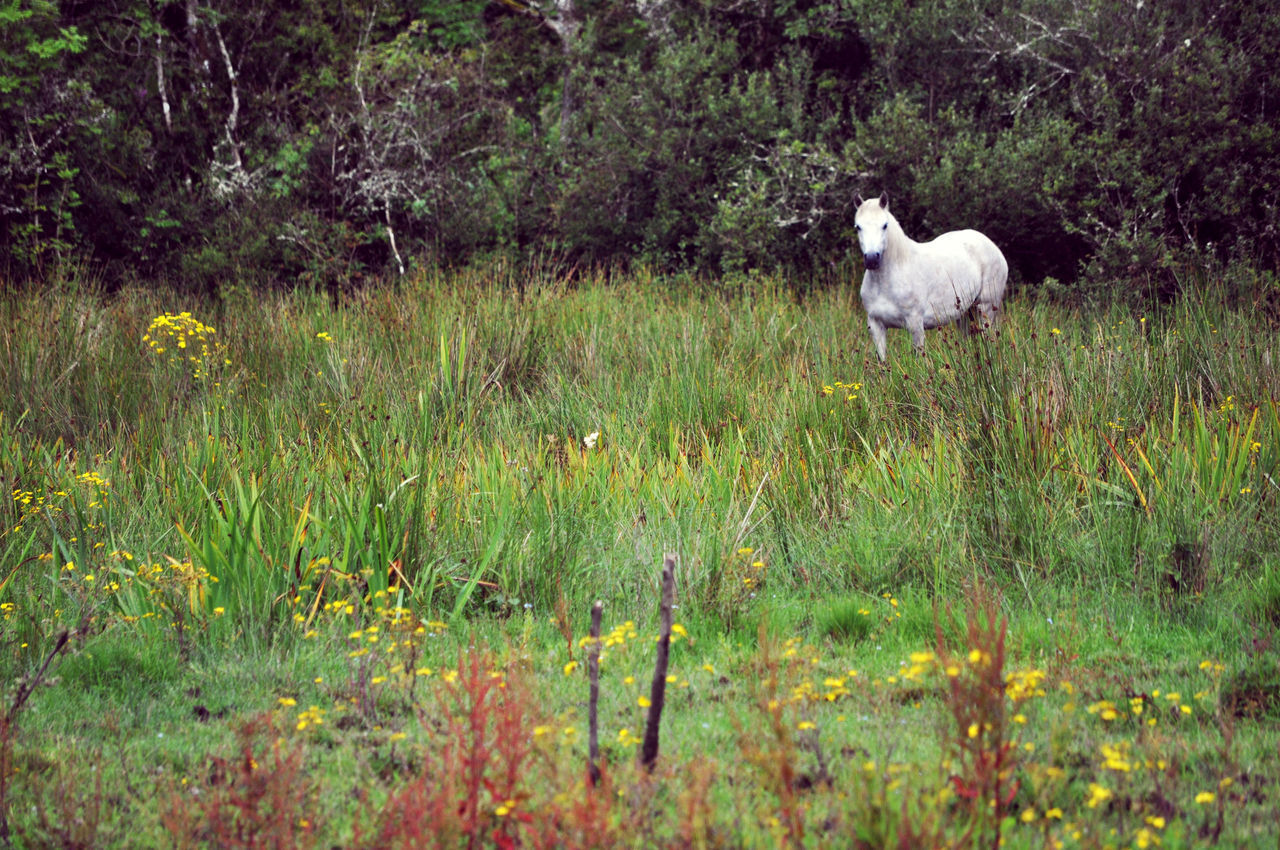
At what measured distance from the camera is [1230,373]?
5602 mm

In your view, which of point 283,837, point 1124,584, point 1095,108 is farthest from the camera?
point 1095,108

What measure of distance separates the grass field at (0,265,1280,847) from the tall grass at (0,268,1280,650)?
0.09 ft

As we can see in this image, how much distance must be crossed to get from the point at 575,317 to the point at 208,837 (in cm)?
610

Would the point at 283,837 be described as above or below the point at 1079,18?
below

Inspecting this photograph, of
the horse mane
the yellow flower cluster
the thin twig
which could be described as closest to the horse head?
the horse mane

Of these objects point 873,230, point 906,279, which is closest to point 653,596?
point 873,230

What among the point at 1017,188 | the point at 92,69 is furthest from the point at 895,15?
the point at 92,69

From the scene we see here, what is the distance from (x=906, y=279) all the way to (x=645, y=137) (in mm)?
6782

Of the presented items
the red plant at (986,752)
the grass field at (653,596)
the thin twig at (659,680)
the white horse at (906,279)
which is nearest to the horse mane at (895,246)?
the white horse at (906,279)

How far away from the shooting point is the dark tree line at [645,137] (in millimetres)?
9992

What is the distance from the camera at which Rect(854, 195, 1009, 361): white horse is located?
7316 millimetres

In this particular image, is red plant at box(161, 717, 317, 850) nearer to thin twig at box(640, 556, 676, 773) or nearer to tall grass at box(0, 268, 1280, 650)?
thin twig at box(640, 556, 676, 773)

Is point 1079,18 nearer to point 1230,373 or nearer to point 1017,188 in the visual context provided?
point 1017,188

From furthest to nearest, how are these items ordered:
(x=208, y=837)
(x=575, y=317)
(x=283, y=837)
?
(x=575, y=317) → (x=208, y=837) → (x=283, y=837)
